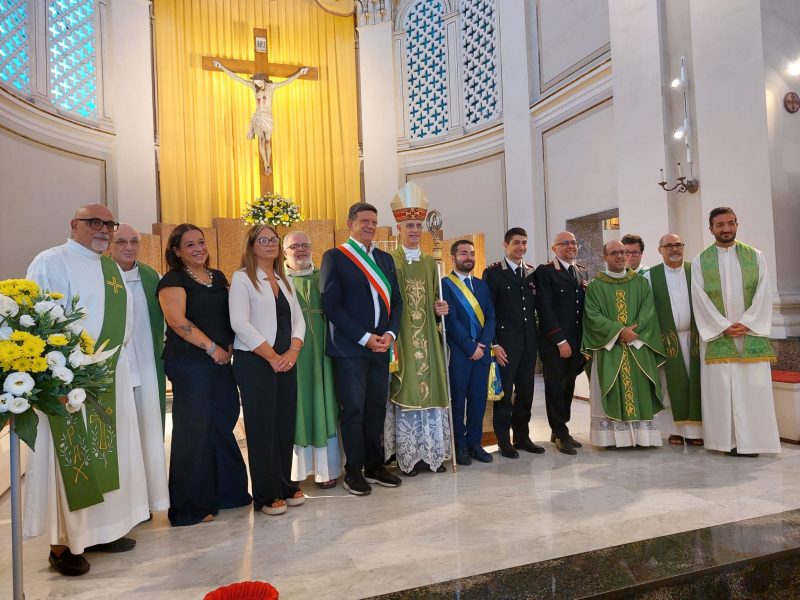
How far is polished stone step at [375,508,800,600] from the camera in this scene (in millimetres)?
1760

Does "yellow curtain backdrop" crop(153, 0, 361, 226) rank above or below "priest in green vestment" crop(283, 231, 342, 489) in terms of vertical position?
above

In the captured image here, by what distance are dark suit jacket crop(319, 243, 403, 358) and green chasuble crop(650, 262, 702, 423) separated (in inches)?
80.0

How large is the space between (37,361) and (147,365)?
4.10ft

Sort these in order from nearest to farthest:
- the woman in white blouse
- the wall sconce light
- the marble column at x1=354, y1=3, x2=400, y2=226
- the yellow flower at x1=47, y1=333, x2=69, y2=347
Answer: the yellow flower at x1=47, y1=333, x2=69, y2=347, the woman in white blouse, the wall sconce light, the marble column at x1=354, y1=3, x2=400, y2=226

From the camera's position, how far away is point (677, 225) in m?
5.66

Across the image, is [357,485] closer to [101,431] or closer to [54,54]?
[101,431]

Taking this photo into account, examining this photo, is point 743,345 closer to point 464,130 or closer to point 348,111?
point 464,130

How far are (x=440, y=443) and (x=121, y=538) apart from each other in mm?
1858

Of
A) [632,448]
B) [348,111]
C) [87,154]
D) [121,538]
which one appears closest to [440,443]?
[632,448]

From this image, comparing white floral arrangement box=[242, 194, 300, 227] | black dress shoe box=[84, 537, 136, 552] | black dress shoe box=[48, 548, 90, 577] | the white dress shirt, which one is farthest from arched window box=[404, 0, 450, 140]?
black dress shoe box=[48, 548, 90, 577]

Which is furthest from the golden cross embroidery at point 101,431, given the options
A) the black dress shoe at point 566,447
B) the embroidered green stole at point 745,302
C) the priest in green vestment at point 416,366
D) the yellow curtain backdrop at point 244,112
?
the yellow curtain backdrop at point 244,112

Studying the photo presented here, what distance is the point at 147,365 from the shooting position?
10.1ft

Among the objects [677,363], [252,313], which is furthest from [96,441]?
[677,363]

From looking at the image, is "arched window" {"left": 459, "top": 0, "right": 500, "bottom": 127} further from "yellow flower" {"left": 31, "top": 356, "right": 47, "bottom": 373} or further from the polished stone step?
"yellow flower" {"left": 31, "top": 356, "right": 47, "bottom": 373}
